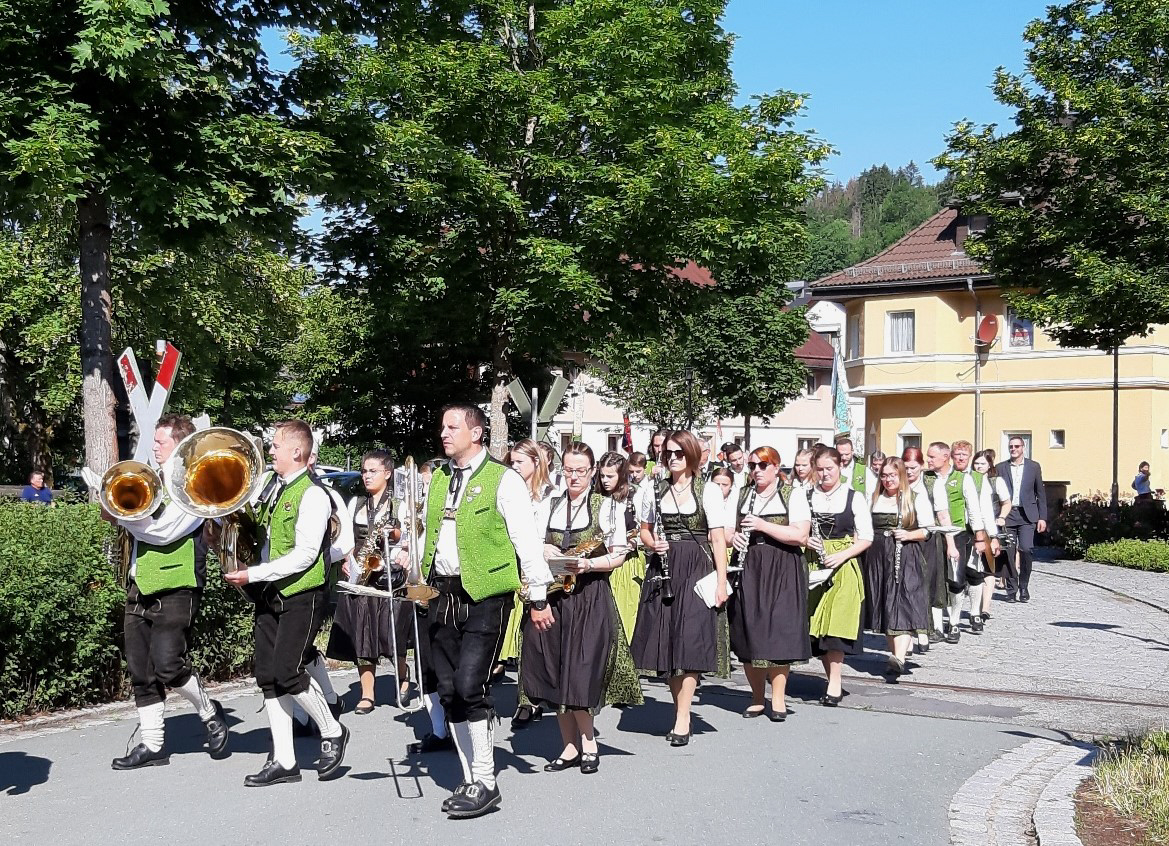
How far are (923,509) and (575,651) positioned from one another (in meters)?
5.74

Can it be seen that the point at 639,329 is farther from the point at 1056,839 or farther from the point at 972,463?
the point at 1056,839

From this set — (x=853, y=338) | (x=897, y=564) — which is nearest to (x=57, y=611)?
(x=897, y=564)

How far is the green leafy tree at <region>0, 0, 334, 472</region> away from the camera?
32.4 feet

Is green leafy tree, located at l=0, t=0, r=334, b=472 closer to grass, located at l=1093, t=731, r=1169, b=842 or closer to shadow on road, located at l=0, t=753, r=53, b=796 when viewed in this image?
shadow on road, located at l=0, t=753, r=53, b=796

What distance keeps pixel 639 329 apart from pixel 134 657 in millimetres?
17126

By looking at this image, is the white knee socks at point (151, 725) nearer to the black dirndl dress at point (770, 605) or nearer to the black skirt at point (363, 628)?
the black skirt at point (363, 628)

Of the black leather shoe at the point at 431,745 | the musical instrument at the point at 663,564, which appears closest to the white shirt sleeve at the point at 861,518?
the musical instrument at the point at 663,564

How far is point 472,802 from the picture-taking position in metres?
6.55

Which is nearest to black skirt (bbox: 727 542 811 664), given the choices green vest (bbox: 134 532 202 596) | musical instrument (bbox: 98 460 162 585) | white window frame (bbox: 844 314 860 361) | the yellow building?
green vest (bbox: 134 532 202 596)

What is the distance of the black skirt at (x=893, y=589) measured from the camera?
11.5 metres

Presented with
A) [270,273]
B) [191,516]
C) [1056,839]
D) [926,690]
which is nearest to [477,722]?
[191,516]

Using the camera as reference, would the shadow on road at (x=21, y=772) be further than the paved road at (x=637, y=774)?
Yes

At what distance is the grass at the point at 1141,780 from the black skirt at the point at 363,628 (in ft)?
15.4

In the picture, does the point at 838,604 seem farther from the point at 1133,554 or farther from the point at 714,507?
the point at 1133,554
